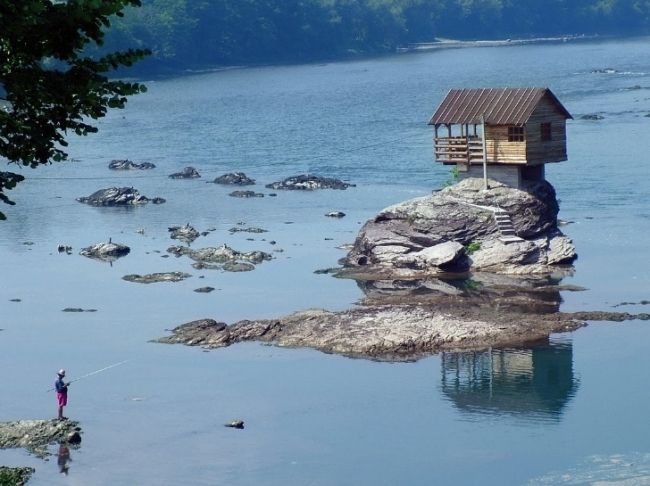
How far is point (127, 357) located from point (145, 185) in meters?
45.2

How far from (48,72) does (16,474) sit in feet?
56.1

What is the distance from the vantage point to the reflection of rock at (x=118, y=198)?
86250 millimetres

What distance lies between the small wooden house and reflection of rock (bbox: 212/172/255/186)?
2947 centimetres

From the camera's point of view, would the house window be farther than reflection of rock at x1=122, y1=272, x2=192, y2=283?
Yes

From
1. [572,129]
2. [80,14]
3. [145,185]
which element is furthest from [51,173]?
[80,14]

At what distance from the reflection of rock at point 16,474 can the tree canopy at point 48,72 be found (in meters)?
11.1

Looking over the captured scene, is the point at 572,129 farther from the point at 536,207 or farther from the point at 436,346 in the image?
the point at 436,346

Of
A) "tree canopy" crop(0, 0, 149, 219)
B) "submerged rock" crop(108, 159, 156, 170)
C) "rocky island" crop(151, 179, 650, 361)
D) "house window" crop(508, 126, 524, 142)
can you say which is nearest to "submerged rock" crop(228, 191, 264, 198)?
"submerged rock" crop(108, 159, 156, 170)

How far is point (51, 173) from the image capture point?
342 feet

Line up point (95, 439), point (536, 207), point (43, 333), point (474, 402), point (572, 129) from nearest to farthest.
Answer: point (95, 439) < point (474, 402) < point (43, 333) < point (536, 207) < point (572, 129)

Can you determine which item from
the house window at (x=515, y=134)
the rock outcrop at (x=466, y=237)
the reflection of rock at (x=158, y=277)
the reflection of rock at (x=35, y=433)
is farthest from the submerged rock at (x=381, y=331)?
the house window at (x=515, y=134)

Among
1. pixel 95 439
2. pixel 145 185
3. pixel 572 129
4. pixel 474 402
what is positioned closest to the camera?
pixel 95 439

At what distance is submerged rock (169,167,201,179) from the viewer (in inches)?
3863

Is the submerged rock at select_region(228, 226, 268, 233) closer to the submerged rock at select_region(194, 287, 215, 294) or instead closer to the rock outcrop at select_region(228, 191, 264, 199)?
the rock outcrop at select_region(228, 191, 264, 199)
